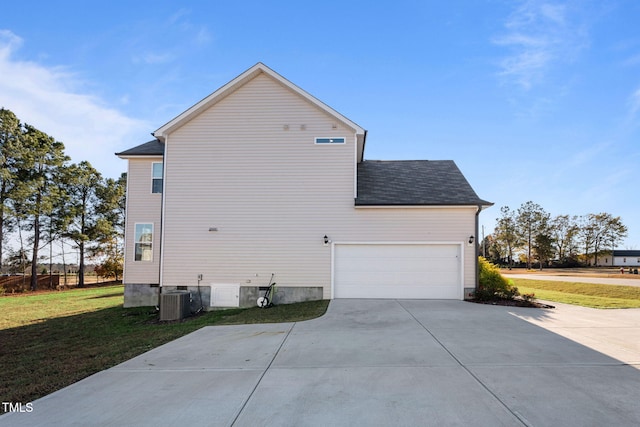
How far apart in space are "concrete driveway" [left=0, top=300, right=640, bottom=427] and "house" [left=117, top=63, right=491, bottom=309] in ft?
14.2

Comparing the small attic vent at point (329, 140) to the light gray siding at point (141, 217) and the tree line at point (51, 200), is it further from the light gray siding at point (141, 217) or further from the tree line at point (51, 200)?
the tree line at point (51, 200)

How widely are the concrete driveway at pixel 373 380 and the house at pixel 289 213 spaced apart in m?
4.34

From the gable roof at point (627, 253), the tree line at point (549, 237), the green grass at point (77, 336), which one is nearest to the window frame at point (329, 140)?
the green grass at point (77, 336)

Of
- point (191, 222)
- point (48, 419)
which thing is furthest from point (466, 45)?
point (48, 419)

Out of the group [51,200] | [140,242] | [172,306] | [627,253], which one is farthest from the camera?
[627,253]

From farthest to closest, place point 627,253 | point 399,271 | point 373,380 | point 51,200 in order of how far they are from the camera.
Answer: point 627,253 → point 51,200 → point 399,271 → point 373,380

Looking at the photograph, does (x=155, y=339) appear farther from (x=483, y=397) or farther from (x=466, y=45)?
(x=466, y=45)

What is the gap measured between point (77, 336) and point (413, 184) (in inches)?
470

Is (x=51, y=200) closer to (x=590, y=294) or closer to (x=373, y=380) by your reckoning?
(x=373, y=380)

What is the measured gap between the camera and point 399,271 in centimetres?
1180

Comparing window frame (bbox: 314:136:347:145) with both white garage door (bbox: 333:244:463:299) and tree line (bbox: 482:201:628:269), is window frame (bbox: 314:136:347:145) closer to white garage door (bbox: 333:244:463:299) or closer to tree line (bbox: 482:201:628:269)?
white garage door (bbox: 333:244:463:299)

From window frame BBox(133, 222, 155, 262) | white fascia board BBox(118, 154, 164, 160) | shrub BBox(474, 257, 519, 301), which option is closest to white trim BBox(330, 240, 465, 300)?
shrub BBox(474, 257, 519, 301)

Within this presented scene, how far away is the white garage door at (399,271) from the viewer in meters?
11.7

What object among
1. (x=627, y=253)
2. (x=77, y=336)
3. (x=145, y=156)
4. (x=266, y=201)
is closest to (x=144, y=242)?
(x=145, y=156)
